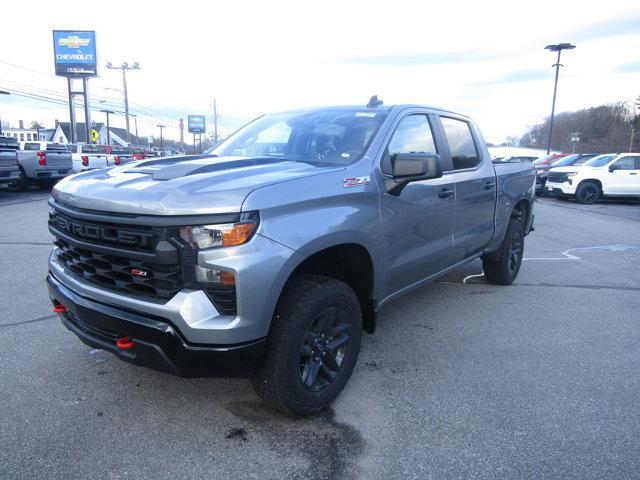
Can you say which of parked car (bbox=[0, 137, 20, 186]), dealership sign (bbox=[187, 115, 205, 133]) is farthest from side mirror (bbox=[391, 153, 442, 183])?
dealership sign (bbox=[187, 115, 205, 133])

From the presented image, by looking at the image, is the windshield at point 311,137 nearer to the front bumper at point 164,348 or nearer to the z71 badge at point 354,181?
the z71 badge at point 354,181

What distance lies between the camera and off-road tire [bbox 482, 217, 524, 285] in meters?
5.54

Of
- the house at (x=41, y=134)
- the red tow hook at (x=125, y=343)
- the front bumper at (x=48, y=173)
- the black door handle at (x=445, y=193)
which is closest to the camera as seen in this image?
the red tow hook at (x=125, y=343)

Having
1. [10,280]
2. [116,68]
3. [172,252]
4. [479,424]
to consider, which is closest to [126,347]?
[172,252]

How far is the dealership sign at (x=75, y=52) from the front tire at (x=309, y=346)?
52337 mm

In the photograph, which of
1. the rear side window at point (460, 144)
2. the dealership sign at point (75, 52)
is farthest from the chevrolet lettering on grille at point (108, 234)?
the dealership sign at point (75, 52)

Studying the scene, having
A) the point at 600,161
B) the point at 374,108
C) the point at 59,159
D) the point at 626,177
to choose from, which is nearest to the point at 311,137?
the point at 374,108

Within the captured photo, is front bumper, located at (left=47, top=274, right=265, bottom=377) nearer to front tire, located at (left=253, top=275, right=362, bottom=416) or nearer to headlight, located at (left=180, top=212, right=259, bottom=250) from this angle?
front tire, located at (left=253, top=275, right=362, bottom=416)

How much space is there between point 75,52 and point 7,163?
41.7 metres

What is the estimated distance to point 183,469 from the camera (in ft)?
8.13

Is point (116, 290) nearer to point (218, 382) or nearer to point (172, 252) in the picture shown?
point (172, 252)

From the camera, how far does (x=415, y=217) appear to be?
359cm

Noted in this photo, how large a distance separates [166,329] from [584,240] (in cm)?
906

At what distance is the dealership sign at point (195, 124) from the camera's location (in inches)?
3406
